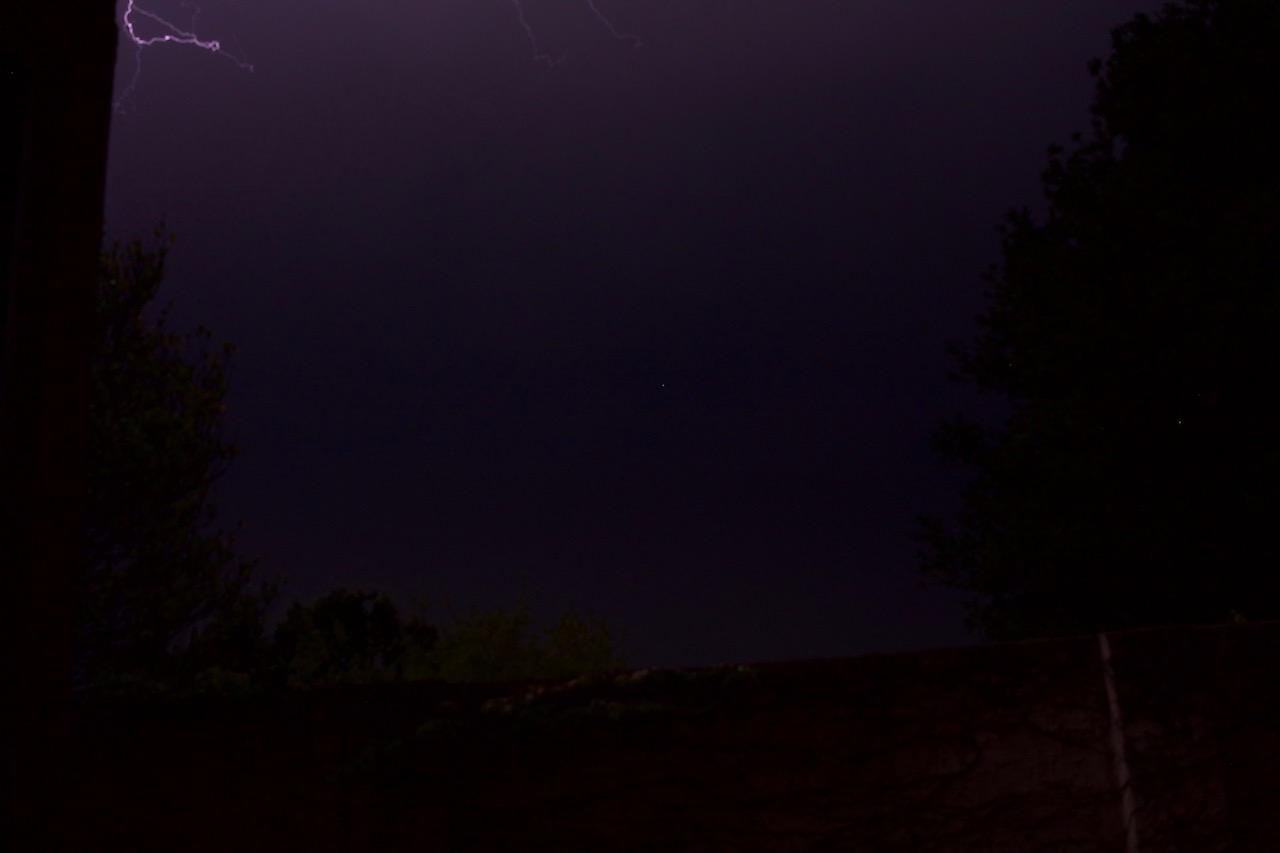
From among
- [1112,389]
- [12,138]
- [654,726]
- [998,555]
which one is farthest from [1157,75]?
[12,138]

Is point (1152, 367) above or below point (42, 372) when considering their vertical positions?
above

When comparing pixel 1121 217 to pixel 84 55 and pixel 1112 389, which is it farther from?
pixel 84 55

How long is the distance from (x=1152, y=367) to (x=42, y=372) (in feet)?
34.4

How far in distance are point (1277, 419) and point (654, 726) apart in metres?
8.32

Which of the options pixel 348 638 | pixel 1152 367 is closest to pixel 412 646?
pixel 348 638

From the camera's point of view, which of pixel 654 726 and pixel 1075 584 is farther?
pixel 1075 584

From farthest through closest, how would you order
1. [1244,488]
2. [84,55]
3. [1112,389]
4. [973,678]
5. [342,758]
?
[1112,389] < [1244,488] < [973,678] < [342,758] < [84,55]

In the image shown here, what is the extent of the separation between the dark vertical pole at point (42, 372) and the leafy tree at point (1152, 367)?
985 cm

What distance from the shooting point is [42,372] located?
256 centimetres

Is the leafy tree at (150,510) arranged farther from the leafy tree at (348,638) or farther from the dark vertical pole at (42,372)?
the dark vertical pole at (42,372)

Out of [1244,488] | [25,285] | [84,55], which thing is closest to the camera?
[25,285]

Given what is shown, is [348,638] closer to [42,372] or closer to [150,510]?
[150,510]

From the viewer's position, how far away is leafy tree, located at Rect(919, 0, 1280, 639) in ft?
34.1

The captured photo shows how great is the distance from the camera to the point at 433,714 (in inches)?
189
